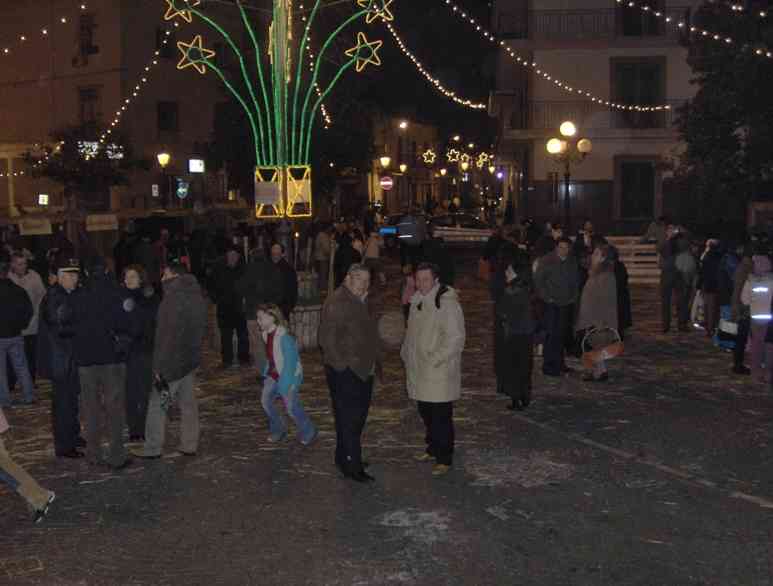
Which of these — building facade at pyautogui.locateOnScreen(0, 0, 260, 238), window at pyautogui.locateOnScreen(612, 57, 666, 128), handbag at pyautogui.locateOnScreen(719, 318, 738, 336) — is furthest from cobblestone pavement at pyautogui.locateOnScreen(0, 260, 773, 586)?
building facade at pyautogui.locateOnScreen(0, 0, 260, 238)

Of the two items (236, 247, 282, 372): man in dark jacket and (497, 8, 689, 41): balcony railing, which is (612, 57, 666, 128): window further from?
(236, 247, 282, 372): man in dark jacket

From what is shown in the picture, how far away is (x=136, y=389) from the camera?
10.3 m

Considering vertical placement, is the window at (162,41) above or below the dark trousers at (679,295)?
above

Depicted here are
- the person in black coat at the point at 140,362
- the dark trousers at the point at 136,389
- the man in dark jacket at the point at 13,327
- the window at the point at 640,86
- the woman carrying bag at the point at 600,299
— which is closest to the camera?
the person in black coat at the point at 140,362

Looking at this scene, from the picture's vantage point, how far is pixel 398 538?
720 cm

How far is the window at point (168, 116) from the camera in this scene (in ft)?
143

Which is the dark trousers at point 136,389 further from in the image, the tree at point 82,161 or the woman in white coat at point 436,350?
the tree at point 82,161

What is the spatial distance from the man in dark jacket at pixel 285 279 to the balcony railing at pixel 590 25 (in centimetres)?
2397

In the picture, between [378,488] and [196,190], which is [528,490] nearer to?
[378,488]

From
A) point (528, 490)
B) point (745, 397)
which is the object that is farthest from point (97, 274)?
point (745, 397)

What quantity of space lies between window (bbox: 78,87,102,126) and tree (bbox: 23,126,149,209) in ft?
11.6

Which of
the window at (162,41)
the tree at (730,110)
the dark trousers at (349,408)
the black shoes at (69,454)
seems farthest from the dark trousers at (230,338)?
the window at (162,41)

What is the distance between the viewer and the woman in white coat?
28.3 feet

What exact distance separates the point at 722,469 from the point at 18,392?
783 cm
